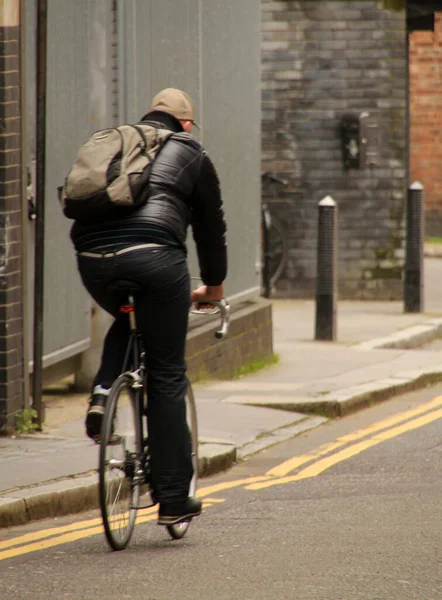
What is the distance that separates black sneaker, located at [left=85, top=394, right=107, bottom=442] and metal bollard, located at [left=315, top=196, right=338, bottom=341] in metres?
7.85

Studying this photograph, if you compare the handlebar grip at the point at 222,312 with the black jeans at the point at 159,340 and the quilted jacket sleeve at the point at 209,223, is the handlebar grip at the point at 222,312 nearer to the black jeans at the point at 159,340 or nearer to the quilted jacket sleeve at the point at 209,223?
the quilted jacket sleeve at the point at 209,223

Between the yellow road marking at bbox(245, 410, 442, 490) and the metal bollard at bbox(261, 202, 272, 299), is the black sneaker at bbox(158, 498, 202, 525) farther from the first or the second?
the metal bollard at bbox(261, 202, 272, 299)

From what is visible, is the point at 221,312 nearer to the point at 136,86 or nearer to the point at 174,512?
the point at 174,512

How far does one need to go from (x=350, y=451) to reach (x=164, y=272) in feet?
10.3

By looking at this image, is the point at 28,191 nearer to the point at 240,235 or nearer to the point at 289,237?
the point at 240,235

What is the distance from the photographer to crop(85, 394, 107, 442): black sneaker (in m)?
5.46

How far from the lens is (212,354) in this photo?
34.9 feet

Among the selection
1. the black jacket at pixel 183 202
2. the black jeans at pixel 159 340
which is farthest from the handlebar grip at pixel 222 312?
the black jeans at pixel 159 340

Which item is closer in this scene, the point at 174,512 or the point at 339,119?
the point at 174,512

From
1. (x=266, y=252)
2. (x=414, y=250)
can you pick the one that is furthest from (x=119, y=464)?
(x=266, y=252)

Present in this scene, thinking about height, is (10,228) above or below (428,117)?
below

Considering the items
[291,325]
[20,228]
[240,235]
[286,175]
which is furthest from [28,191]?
[286,175]

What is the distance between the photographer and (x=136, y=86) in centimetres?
939

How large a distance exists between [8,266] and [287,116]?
976cm
